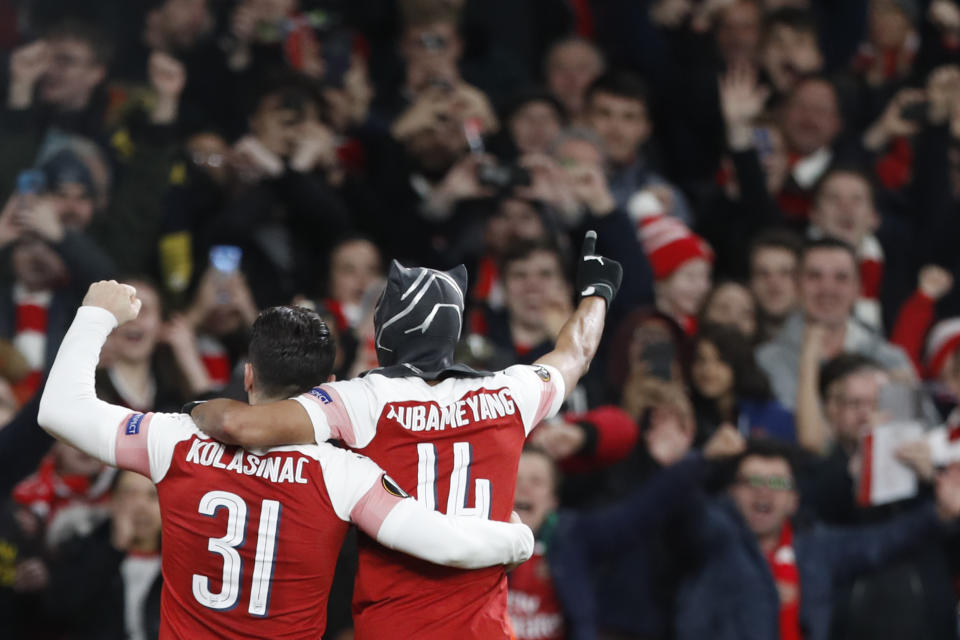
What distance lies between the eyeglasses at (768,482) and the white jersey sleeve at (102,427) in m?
3.14

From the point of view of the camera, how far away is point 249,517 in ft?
14.0

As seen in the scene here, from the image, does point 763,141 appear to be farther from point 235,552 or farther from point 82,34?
point 235,552

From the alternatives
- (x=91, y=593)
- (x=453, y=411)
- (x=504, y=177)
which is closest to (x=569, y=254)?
(x=504, y=177)

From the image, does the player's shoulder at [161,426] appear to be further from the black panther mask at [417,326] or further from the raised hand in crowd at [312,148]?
the raised hand in crowd at [312,148]

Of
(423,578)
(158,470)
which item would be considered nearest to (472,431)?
(423,578)

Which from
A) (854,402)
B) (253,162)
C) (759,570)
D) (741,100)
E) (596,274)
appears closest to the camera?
(596,274)

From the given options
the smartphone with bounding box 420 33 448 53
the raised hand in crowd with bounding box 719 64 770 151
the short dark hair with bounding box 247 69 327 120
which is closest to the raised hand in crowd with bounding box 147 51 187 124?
the short dark hair with bounding box 247 69 327 120

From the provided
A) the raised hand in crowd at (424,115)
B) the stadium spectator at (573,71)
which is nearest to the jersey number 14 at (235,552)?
the raised hand in crowd at (424,115)

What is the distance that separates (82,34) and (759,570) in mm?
4626

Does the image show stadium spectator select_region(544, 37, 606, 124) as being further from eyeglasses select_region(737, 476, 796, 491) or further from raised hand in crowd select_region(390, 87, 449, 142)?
eyeglasses select_region(737, 476, 796, 491)

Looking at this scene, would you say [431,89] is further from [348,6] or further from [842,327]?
[842,327]

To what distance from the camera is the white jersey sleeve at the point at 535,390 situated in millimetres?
4680

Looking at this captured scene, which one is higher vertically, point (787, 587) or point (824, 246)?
point (824, 246)

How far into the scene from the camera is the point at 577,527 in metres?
6.43
